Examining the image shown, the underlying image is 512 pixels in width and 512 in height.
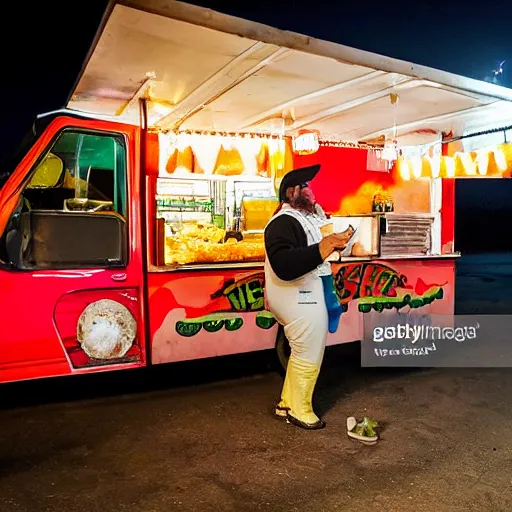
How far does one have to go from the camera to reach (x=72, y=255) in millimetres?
4176

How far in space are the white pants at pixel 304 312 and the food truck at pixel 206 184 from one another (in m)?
1.08

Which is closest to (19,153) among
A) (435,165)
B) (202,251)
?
(202,251)

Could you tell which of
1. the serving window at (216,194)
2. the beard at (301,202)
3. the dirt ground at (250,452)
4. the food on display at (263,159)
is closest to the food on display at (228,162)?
the serving window at (216,194)

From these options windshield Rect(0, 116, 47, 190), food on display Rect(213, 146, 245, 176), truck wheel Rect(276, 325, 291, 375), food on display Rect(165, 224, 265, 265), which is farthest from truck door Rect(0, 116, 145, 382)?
food on display Rect(213, 146, 245, 176)

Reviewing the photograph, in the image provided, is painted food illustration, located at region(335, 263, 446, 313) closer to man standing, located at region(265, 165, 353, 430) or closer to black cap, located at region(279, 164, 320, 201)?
man standing, located at region(265, 165, 353, 430)

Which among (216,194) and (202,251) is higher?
(216,194)

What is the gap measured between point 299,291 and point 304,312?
0.17 meters

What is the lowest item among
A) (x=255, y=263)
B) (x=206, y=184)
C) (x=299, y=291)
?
(x=299, y=291)

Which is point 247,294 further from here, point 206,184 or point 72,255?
point 206,184

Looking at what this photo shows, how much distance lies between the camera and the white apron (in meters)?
3.98

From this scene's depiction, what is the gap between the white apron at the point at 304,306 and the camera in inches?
157

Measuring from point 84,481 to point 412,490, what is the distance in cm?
210

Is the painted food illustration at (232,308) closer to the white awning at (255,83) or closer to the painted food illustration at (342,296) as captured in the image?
A: the painted food illustration at (342,296)

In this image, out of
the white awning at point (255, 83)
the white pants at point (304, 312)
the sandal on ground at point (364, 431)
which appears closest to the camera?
the white awning at point (255, 83)
